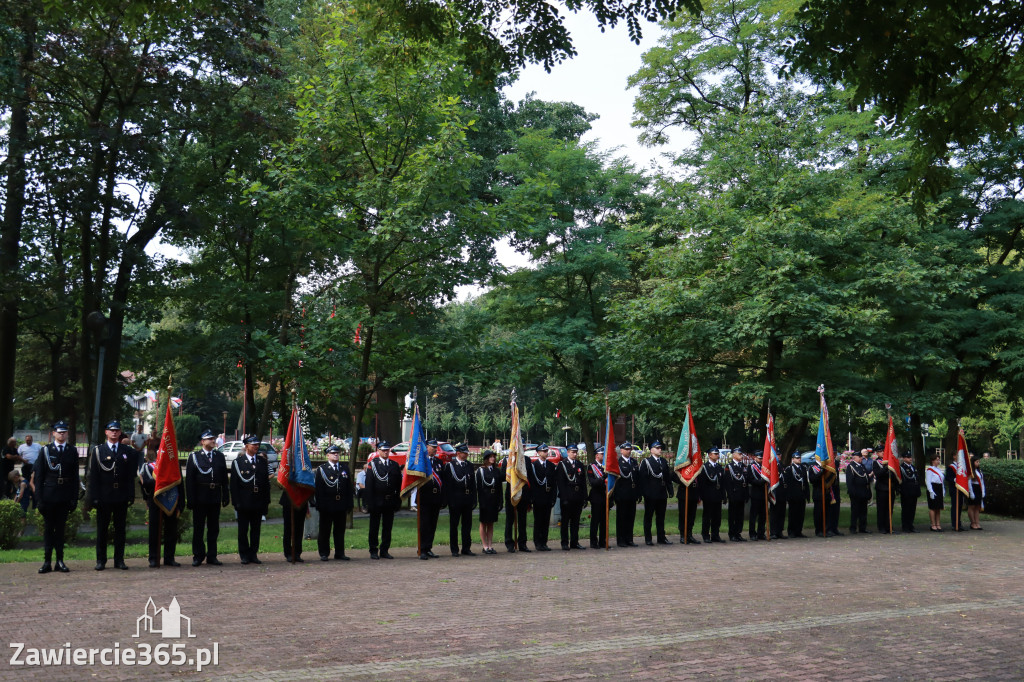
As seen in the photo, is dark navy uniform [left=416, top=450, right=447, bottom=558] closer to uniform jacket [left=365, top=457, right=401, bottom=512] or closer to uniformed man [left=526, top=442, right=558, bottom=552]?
uniform jacket [left=365, top=457, right=401, bottom=512]

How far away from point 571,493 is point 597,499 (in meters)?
0.71

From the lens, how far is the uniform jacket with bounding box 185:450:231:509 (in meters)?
13.9

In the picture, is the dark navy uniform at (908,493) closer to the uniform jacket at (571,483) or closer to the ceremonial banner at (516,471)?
the uniform jacket at (571,483)

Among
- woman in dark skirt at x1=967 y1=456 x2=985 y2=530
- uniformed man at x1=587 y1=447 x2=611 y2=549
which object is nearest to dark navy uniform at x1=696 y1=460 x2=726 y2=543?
uniformed man at x1=587 y1=447 x2=611 y2=549

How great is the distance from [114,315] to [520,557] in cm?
1463

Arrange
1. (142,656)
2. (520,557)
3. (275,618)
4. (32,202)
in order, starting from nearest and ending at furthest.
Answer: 1. (142,656)
2. (275,618)
3. (520,557)
4. (32,202)

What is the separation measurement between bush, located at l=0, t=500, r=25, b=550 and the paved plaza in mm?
2397

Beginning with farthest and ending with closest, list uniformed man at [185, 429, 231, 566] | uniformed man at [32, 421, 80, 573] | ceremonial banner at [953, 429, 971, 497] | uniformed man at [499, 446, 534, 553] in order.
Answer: ceremonial banner at [953, 429, 971, 497], uniformed man at [499, 446, 534, 553], uniformed man at [185, 429, 231, 566], uniformed man at [32, 421, 80, 573]

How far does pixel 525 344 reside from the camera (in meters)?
21.5

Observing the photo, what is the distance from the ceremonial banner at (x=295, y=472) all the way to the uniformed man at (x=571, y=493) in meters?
4.81

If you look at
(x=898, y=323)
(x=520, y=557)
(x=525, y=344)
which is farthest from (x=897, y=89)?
(x=898, y=323)

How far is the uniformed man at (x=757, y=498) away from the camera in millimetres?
19516

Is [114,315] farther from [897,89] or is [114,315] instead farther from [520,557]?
[897,89]

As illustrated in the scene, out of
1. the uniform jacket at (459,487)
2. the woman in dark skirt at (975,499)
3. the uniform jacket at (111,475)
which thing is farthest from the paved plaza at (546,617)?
the woman in dark skirt at (975,499)
